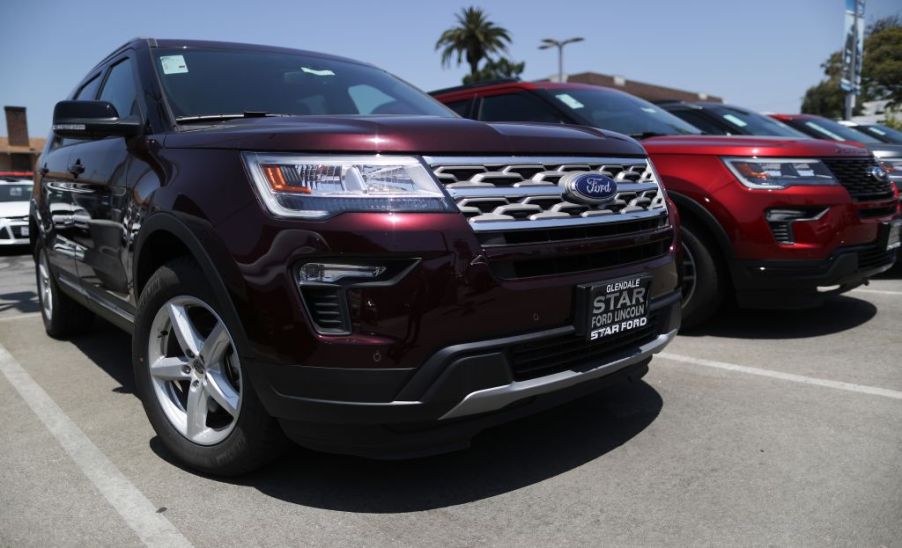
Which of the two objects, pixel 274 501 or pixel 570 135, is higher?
pixel 570 135

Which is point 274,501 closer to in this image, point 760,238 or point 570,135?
point 570,135

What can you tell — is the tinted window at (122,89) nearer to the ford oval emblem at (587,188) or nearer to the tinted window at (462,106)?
the ford oval emblem at (587,188)

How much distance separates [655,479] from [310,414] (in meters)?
1.27

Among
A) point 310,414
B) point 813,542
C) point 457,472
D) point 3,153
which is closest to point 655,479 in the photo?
point 813,542

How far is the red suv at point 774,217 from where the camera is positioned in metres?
4.18

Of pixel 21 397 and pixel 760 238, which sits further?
pixel 760 238

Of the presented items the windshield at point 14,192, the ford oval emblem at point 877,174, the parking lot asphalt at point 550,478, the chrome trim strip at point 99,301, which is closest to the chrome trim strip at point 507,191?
the parking lot asphalt at point 550,478

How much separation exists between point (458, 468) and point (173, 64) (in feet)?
7.18

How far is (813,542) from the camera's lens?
6.78 feet

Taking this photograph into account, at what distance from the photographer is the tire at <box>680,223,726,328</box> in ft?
14.4

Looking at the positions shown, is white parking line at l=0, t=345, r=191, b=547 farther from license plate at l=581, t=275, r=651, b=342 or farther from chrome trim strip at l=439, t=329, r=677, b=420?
license plate at l=581, t=275, r=651, b=342

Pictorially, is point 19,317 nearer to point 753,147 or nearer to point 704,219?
point 704,219

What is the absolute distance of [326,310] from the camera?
2074 mm

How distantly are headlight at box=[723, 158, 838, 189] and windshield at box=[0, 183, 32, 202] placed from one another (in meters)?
11.9
